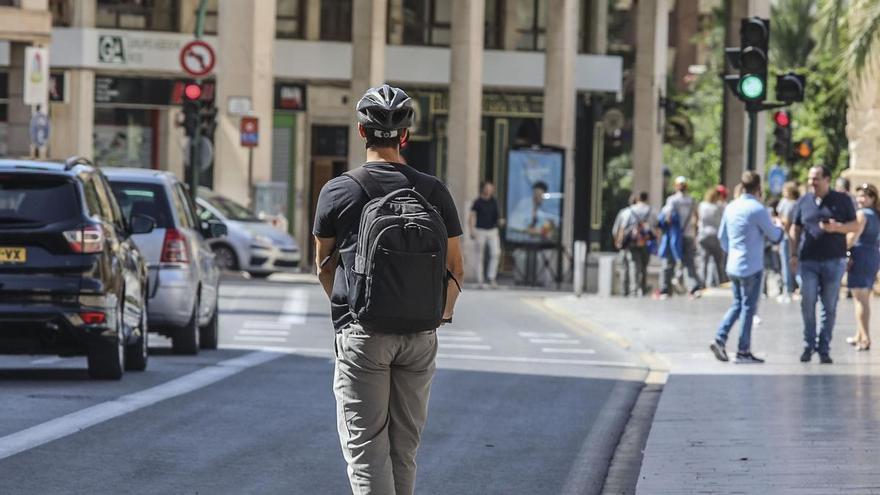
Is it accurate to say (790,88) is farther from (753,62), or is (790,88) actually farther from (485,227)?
(485,227)

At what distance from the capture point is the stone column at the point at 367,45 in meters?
47.6

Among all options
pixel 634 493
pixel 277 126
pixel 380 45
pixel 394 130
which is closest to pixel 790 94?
pixel 634 493

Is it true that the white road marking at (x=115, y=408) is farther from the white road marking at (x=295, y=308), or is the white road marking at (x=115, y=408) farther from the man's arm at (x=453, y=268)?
the white road marking at (x=295, y=308)

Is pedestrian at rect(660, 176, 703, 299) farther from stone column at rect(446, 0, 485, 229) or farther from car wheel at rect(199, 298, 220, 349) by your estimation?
car wheel at rect(199, 298, 220, 349)

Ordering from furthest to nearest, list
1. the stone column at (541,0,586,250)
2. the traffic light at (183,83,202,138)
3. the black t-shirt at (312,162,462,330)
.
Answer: the stone column at (541,0,586,250) < the traffic light at (183,83,202,138) < the black t-shirt at (312,162,462,330)

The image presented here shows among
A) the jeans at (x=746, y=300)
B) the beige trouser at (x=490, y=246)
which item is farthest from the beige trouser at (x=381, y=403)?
the beige trouser at (x=490, y=246)

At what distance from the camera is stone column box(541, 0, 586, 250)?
162 ft

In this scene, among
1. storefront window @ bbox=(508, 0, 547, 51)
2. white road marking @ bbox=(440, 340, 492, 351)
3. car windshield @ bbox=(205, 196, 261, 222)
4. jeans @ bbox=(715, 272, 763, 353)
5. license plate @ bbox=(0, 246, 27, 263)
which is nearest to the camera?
license plate @ bbox=(0, 246, 27, 263)

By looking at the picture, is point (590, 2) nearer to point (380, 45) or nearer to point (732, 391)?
point (380, 45)

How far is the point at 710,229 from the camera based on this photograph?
3478cm

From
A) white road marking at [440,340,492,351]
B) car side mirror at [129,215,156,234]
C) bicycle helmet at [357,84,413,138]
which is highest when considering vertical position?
bicycle helmet at [357,84,413,138]

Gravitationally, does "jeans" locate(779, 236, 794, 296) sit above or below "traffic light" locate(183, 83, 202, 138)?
below

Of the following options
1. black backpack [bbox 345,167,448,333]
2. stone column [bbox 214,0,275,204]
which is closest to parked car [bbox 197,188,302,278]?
stone column [bbox 214,0,275,204]

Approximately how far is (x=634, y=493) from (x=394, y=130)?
3751mm
